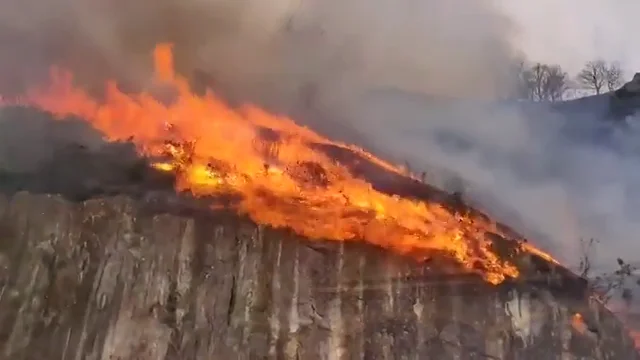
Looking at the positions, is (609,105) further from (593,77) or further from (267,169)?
(267,169)

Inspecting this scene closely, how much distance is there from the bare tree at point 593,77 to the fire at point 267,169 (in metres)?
3.13

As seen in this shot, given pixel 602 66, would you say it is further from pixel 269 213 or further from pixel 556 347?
pixel 269 213

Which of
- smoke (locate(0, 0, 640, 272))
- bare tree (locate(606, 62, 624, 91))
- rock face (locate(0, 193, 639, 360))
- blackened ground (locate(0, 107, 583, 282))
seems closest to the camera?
rock face (locate(0, 193, 639, 360))

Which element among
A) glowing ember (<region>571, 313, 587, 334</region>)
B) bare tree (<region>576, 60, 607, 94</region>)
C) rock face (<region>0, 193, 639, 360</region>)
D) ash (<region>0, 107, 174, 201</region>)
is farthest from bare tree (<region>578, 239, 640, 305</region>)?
ash (<region>0, 107, 174, 201</region>)

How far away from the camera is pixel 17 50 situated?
11.6 meters

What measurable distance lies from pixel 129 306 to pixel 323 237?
103 inches

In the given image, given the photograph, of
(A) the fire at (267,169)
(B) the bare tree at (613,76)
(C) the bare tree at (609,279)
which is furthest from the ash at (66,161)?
(B) the bare tree at (613,76)

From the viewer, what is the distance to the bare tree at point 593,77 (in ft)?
39.1

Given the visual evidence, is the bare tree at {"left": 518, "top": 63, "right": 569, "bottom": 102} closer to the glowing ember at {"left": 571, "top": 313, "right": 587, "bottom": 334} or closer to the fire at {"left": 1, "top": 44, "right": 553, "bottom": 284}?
the fire at {"left": 1, "top": 44, "right": 553, "bottom": 284}

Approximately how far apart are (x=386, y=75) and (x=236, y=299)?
4.64 metres

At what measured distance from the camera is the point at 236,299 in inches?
371

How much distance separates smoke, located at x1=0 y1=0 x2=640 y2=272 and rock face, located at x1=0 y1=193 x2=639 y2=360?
1650mm

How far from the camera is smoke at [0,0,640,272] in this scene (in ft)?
36.2

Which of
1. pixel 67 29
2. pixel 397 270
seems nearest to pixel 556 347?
pixel 397 270
